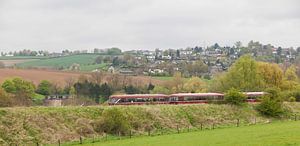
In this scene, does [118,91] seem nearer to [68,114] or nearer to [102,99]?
[102,99]

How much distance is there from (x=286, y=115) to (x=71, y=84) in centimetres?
6868

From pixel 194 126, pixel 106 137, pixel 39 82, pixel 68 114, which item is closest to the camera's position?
pixel 106 137

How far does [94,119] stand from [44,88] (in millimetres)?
67396

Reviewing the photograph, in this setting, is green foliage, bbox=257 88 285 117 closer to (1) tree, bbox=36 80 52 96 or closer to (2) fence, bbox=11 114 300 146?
(2) fence, bbox=11 114 300 146

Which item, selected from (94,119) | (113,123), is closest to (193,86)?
(94,119)

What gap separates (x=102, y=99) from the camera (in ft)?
389

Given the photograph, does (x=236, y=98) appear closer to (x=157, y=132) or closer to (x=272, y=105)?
(x=272, y=105)

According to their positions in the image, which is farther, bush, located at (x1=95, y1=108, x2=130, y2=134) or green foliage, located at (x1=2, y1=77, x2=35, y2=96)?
green foliage, located at (x1=2, y1=77, x2=35, y2=96)

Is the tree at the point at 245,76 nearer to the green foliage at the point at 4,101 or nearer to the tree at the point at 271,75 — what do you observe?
the tree at the point at 271,75

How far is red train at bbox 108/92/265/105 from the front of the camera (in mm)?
80625

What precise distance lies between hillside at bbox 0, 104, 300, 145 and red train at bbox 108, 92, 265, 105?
5.56m

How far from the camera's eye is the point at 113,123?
5625 cm

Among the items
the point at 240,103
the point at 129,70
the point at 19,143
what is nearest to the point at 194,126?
the point at 240,103

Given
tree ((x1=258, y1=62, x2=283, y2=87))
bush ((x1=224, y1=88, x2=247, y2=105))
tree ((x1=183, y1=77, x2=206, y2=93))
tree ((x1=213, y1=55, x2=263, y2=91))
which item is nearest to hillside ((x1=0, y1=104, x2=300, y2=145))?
bush ((x1=224, y1=88, x2=247, y2=105))
